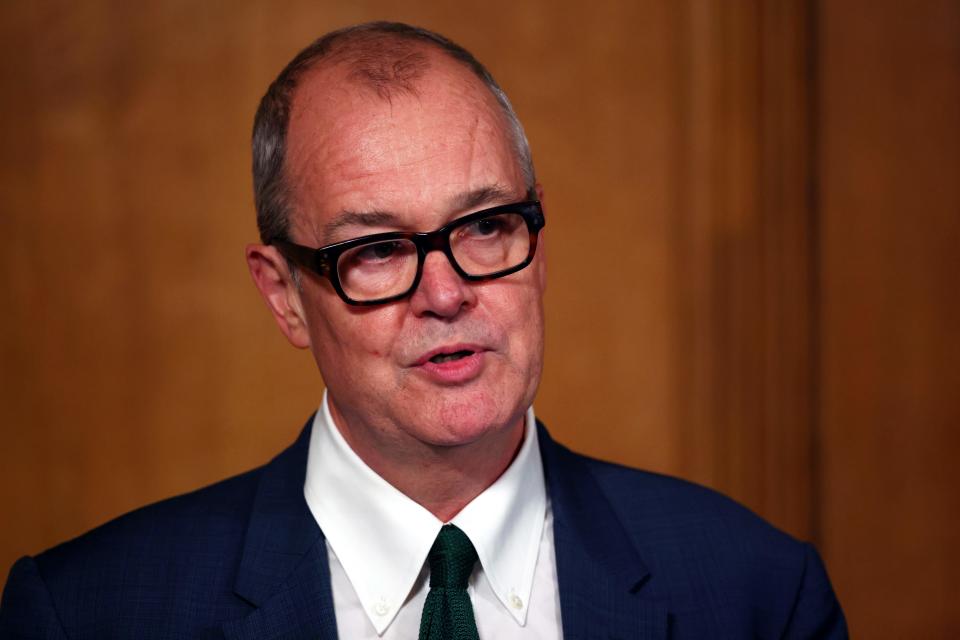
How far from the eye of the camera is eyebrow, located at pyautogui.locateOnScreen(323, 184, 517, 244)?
1.60m

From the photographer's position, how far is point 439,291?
1.57 meters

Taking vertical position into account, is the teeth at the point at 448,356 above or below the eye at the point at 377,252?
below

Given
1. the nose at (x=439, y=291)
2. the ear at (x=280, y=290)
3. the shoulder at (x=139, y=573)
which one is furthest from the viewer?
the ear at (x=280, y=290)

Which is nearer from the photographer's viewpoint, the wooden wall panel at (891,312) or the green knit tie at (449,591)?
the green knit tie at (449,591)

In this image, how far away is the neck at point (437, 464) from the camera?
1.66 m

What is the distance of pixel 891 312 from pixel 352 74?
1.48 metres

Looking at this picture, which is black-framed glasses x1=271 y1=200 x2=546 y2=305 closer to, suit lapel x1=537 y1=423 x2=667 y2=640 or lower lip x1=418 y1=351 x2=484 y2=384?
lower lip x1=418 y1=351 x2=484 y2=384

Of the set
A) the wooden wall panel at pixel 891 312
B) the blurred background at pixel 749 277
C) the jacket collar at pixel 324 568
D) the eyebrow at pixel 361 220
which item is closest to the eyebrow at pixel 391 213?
the eyebrow at pixel 361 220

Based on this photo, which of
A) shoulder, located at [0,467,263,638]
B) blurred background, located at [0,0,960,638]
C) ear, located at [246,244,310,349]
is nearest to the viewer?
shoulder, located at [0,467,263,638]

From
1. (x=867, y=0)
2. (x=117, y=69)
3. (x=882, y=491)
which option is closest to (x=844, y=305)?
(x=882, y=491)

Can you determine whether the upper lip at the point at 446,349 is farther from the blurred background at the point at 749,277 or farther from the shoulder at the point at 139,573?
the blurred background at the point at 749,277

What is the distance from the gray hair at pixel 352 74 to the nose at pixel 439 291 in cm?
24

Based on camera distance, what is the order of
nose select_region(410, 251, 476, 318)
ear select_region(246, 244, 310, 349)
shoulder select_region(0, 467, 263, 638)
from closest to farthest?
nose select_region(410, 251, 476, 318) → shoulder select_region(0, 467, 263, 638) → ear select_region(246, 244, 310, 349)

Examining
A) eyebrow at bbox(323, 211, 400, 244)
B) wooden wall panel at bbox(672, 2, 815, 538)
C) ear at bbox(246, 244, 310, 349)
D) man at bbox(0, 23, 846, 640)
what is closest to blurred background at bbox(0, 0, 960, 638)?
wooden wall panel at bbox(672, 2, 815, 538)
